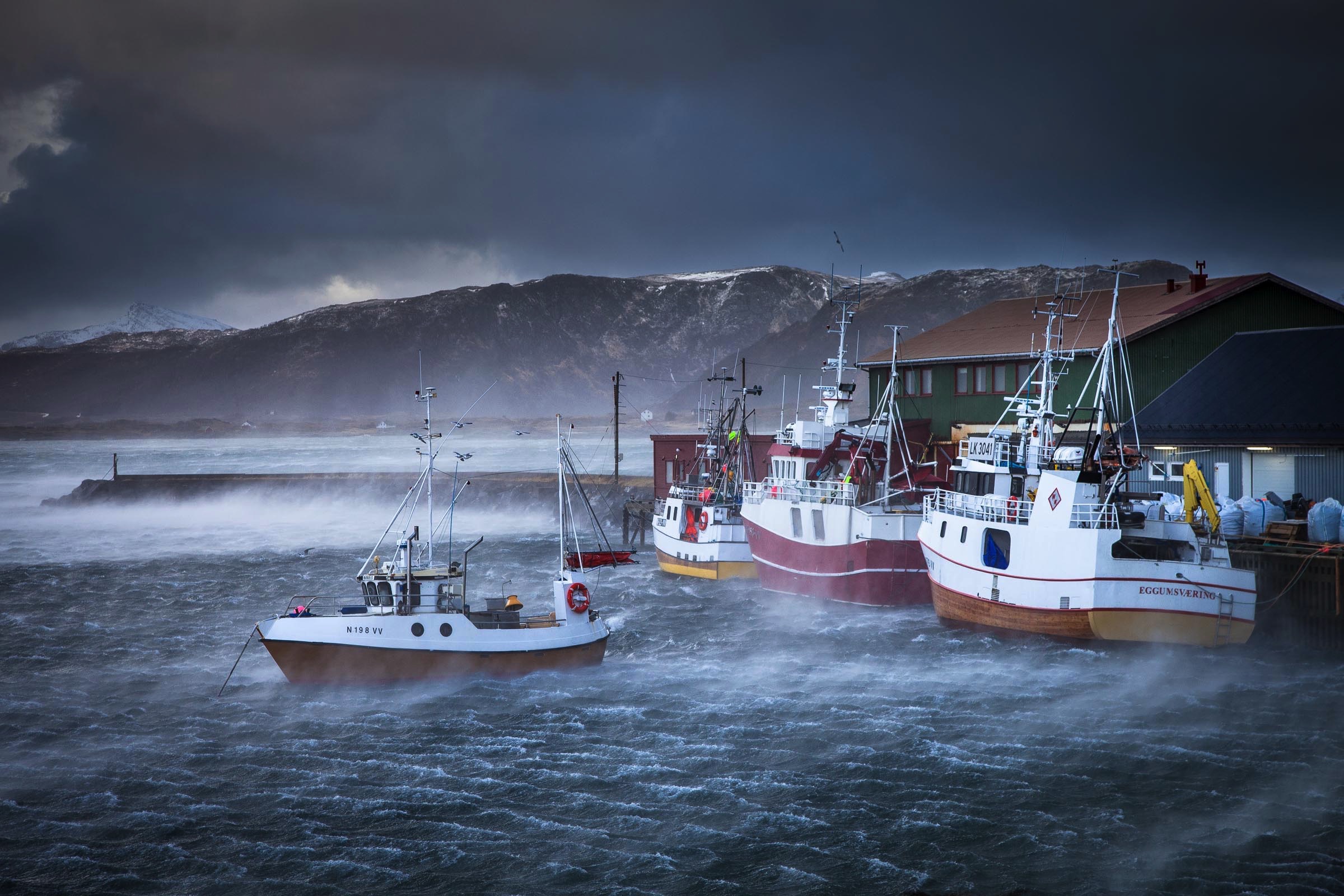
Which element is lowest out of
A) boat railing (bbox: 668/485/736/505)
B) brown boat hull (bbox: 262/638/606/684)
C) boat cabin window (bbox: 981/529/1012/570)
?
brown boat hull (bbox: 262/638/606/684)

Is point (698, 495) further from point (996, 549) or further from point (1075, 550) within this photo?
point (1075, 550)

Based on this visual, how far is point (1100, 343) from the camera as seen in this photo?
50.1 m

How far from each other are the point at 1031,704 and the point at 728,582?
78.2 ft

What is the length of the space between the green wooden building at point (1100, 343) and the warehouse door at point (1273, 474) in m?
6.33

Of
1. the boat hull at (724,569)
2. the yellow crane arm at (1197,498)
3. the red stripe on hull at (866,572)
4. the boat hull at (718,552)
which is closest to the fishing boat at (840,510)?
the red stripe on hull at (866,572)

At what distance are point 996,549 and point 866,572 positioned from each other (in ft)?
27.6

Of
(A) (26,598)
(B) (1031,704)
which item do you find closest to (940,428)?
(B) (1031,704)

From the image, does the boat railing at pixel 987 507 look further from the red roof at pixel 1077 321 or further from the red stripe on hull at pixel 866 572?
the red roof at pixel 1077 321

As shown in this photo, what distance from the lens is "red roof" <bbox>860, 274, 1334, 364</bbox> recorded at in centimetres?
5128

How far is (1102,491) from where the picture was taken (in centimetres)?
3253

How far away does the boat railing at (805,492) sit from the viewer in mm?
43406

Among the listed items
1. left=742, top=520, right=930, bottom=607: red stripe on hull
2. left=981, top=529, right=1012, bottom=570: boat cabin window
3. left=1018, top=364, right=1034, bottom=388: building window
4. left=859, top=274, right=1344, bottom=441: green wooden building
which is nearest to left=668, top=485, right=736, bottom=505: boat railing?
left=742, top=520, right=930, bottom=607: red stripe on hull

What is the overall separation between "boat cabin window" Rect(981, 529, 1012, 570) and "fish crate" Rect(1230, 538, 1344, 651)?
7.27m

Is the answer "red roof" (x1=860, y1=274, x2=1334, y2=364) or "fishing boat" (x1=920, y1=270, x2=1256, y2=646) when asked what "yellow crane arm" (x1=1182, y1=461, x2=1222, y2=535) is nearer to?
"fishing boat" (x1=920, y1=270, x2=1256, y2=646)
